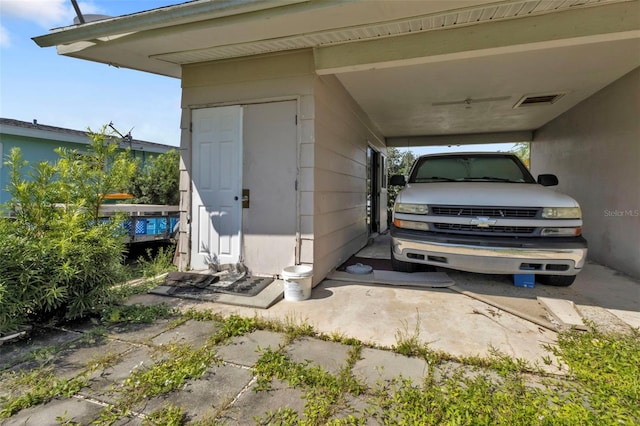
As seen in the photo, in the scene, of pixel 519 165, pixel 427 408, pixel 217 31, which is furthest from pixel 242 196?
pixel 519 165

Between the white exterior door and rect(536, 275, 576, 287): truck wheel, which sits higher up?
the white exterior door

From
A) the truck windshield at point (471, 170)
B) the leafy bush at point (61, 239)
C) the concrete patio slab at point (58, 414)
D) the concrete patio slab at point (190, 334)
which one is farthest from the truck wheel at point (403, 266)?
the concrete patio slab at point (58, 414)

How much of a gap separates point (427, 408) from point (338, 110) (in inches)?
154

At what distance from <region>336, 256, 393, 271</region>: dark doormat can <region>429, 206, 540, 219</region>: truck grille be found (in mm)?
1292

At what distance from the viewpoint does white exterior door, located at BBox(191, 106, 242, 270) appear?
4035 millimetres

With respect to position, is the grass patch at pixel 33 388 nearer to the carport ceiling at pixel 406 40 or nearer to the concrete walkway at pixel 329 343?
the concrete walkway at pixel 329 343

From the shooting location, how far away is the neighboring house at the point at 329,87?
113 inches

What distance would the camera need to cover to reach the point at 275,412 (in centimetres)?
161

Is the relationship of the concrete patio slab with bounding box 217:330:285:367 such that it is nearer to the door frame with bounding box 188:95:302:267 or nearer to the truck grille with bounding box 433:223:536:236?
the door frame with bounding box 188:95:302:267

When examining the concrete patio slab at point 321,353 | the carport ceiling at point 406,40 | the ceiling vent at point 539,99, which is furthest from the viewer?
the ceiling vent at point 539,99

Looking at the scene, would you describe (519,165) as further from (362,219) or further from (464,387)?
(464,387)

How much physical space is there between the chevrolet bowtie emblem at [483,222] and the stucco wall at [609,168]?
2.38 metres

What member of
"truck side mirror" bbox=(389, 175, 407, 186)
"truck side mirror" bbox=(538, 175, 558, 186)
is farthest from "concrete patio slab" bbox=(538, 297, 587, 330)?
"truck side mirror" bbox=(389, 175, 407, 186)

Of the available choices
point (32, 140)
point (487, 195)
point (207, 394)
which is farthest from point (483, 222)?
point (32, 140)
